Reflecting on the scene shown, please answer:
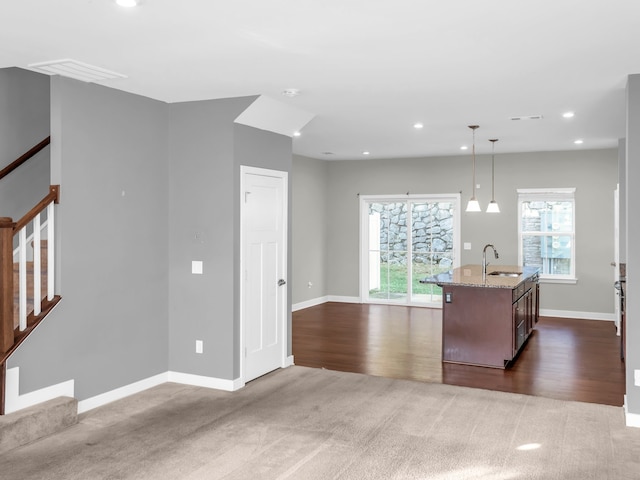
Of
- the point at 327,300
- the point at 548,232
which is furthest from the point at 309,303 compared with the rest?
the point at 548,232

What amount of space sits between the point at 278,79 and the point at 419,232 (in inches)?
238

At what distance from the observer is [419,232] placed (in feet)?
32.5

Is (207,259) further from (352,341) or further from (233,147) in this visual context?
(352,341)

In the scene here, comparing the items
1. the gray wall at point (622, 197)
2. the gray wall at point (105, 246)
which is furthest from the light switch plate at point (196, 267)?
the gray wall at point (622, 197)

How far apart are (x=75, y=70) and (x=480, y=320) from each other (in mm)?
4304

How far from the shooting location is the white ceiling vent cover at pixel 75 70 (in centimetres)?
386

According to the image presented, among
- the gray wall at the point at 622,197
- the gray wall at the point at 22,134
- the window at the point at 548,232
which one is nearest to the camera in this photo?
the gray wall at the point at 22,134

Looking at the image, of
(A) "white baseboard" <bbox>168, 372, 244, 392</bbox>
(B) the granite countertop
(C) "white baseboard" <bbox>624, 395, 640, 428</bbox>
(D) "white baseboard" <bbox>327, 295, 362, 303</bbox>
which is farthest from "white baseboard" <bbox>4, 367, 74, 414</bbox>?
(D) "white baseboard" <bbox>327, 295, 362, 303</bbox>

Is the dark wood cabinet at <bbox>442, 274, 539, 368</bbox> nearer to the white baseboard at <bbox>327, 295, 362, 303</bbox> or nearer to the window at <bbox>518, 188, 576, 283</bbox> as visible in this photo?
the window at <bbox>518, 188, 576, 283</bbox>

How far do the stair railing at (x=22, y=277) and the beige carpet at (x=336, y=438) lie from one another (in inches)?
29.3

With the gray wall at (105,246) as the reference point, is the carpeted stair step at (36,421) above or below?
below

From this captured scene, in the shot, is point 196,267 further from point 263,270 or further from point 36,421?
point 36,421

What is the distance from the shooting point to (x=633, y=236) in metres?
4.15

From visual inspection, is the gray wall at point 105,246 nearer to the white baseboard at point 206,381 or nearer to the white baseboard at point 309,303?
the white baseboard at point 206,381
